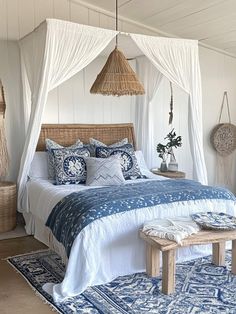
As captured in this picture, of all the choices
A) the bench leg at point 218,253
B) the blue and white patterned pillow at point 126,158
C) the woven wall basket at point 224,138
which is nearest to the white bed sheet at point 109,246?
the bench leg at point 218,253

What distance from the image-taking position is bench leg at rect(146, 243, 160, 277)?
3250mm

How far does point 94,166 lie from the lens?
4.30 metres

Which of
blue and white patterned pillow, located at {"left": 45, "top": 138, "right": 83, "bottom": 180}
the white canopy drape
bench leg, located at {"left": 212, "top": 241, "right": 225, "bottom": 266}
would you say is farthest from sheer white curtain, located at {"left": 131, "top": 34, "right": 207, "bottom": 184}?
bench leg, located at {"left": 212, "top": 241, "right": 225, "bottom": 266}

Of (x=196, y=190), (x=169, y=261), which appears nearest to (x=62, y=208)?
(x=169, y=261)

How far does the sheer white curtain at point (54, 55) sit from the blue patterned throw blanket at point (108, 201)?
3.80 ft

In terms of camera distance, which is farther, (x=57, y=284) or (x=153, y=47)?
(x=153, y=47)

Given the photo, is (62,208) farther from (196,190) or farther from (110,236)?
(196,190)

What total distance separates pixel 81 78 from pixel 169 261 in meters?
3.25

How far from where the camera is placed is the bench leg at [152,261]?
10.7 ft

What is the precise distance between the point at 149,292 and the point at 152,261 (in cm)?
31

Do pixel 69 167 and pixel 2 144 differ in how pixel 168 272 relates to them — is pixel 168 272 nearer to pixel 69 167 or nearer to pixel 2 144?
pixel 69 167

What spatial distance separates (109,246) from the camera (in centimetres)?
319

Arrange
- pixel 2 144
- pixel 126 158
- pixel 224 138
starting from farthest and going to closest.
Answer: pixel 224 138, pixel 2 144, pixel 126 158

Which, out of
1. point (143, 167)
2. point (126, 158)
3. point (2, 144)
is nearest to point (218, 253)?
point (126, 158)
